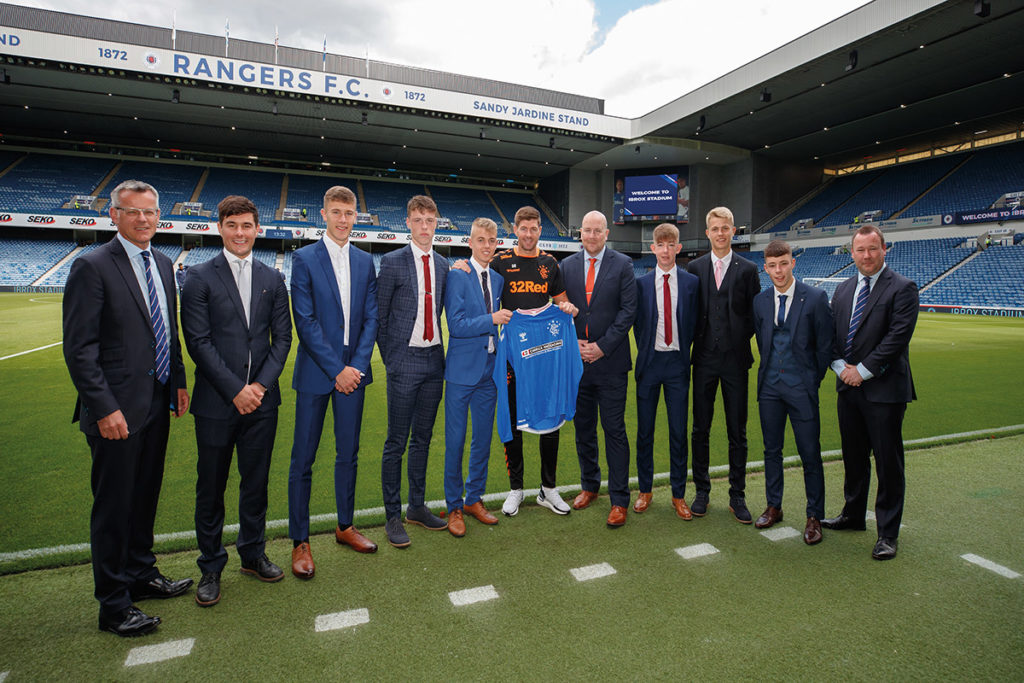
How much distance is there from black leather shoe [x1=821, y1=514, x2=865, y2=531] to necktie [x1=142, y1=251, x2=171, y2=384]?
13.3 feet

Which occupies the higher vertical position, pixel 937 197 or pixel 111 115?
pixel 111 115

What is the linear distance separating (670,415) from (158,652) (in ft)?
10.3

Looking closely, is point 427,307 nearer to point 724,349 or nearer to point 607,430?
point 607,430

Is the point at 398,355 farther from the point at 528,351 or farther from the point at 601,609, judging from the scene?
the point at 601,609

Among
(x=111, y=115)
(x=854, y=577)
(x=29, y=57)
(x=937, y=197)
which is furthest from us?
(x=937, y=197)

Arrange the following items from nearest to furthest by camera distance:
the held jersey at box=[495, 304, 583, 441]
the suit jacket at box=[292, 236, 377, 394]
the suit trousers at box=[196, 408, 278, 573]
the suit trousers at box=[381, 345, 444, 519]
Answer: the suit trousers at box=[196, 408, 278, 573] → the suit jacket at box=[292, 236, 377, 394] → the suit trousers at box=[381, 345, 444, 519] → the held jersey at box=[495, 304, 583, 441]

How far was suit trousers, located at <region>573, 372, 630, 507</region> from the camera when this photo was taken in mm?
3516

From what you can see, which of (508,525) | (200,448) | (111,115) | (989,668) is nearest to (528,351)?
(508,525)

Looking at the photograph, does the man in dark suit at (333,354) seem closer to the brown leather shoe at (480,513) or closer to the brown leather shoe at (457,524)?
the brown leather shoe at (457,524)

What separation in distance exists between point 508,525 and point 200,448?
1893 millimetres

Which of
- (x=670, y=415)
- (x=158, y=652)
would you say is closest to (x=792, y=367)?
(x=670, y=415)

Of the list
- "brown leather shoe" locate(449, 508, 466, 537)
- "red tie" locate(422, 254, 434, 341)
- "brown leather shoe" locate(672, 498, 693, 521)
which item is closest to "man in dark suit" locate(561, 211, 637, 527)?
"brown leather shoe" locate(672, 498, 693, 521)

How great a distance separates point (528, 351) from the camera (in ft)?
11.8

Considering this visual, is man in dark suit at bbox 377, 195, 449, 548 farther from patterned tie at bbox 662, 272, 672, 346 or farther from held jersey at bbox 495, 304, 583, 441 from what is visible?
patterned tie at bbox 662, 272, 672, 346
